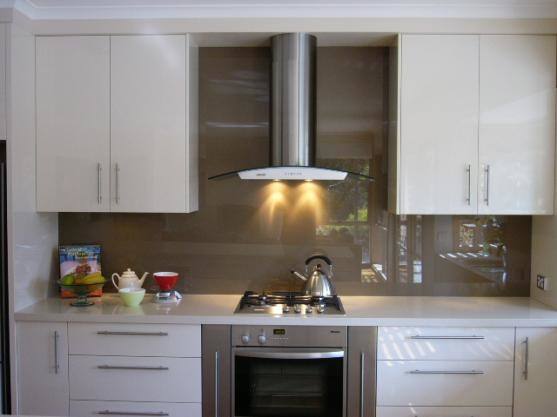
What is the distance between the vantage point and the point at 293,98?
2.93m

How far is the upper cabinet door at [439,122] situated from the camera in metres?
2.84

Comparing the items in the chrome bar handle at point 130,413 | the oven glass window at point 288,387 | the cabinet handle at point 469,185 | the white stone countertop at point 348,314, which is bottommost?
the chrome bar handle at point 130,413

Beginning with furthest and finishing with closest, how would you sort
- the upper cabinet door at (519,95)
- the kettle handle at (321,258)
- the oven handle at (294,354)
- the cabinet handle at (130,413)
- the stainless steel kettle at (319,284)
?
the kettle handle at (321,258) < the stainless steel kettle at (319,284) < the upper cabinet door at (519,95) < the cabinet handle at (130,413) < the oven handle at (294,354)

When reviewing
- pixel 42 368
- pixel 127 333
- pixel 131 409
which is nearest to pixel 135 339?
pixel 127 333

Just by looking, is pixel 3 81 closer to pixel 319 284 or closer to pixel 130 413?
pixel 130 413

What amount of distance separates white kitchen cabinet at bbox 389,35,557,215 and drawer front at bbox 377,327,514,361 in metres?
0.65

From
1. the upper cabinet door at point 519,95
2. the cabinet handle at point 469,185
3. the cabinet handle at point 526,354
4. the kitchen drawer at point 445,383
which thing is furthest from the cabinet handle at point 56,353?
the upper cabinet door at point 519,95

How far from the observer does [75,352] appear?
2.74 metres

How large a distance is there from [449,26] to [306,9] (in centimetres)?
78

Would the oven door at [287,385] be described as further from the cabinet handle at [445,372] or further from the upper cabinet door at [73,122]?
the upper cabinet door at [73,122]

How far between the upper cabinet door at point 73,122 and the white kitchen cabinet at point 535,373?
7.73ft

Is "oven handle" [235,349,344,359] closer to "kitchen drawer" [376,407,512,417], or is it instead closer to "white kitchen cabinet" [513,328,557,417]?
"kitchen drawer" [376,407,512,417]

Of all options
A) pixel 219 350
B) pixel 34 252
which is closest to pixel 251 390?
pixel 219 350

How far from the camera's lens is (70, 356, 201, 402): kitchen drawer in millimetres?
2707
